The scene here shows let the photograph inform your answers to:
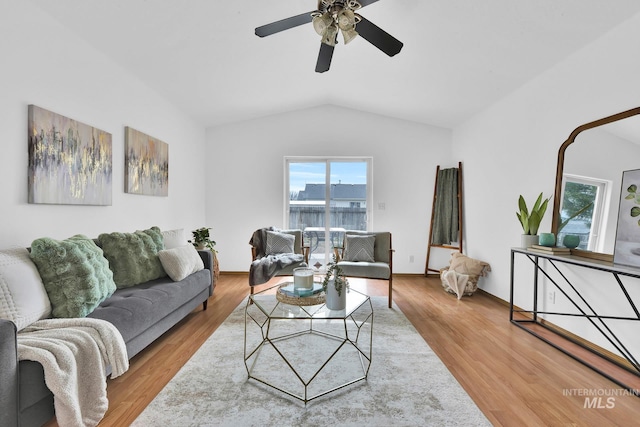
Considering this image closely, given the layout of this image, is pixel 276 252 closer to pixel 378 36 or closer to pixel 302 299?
pixel 302 299

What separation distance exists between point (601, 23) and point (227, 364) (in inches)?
148

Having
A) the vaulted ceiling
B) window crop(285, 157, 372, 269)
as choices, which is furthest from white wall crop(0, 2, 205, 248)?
window crop(285, 157, 372, 269)

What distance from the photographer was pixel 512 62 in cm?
311

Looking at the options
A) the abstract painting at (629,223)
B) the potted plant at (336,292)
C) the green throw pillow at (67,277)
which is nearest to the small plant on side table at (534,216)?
the abstract painting at (629,223)

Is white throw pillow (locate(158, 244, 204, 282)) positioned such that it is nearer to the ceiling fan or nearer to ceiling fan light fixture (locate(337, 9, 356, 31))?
the ceiling fan

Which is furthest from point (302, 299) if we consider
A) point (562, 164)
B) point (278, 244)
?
point (562, 164)

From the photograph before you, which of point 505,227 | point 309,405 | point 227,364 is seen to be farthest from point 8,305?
point 505,227

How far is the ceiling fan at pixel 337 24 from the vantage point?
2.02 m

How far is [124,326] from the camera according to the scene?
2.06 metres

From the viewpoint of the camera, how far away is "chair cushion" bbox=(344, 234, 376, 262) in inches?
167

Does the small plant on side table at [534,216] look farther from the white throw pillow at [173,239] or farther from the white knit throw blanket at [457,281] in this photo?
the white throw pillow at [173,239]

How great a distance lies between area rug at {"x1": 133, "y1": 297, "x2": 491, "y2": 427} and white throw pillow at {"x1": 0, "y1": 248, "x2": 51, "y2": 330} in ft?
2.65

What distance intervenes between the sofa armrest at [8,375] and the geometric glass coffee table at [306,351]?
3.82 ft

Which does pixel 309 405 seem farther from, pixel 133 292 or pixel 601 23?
pixel 601 23
